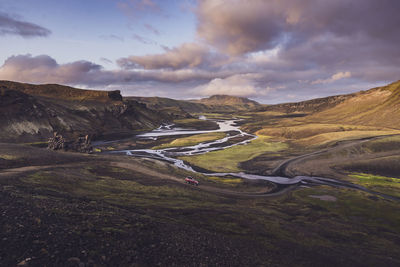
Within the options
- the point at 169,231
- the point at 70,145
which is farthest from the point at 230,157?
the point at 169,231

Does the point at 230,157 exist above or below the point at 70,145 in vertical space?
below

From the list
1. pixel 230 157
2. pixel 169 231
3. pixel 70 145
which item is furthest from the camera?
pixel 230 157

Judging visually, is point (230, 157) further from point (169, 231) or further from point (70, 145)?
point (169, 231)

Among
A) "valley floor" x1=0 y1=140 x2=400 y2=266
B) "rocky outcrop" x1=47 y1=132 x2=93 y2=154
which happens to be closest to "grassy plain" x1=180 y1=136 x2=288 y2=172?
"valley floor" x1=0 y1=140 x2=400 y2=266

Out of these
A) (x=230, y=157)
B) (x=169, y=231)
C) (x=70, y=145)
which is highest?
(x=169, y=231)

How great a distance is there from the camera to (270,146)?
14312cm

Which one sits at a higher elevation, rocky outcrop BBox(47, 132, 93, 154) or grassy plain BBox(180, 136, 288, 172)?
rocky outcrop BBox(47, 132, 93, 154)

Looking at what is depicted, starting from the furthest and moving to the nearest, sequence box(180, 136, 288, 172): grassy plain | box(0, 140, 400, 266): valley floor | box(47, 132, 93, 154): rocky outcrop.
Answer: box(180, 136, 288, 172): grassy plain < box(47, 132, 93, 154): rocky outcrop < box(0, 140, 400, 266): valley floor

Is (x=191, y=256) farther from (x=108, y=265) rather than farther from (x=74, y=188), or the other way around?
(x=74, y=188)

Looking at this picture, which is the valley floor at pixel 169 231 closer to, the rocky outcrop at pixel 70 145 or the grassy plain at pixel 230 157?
the grassy plain at pixel 230 157

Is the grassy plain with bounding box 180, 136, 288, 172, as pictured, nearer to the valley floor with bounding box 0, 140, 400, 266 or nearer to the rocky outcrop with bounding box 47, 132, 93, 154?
the valley floor with bounding box 0, 140, 400, 266

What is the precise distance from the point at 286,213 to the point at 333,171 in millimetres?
59116

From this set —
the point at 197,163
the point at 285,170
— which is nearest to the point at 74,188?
the point at 197,163

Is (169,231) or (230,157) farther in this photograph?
(230,157)
